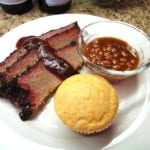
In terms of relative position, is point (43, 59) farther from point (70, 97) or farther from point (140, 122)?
point (140, 122)

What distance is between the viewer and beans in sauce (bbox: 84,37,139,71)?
0.83 m

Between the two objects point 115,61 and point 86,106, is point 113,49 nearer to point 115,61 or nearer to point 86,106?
point 115,61

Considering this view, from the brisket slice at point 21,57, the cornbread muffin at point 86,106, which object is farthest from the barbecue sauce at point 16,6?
the cornbread muffin at point 86,106

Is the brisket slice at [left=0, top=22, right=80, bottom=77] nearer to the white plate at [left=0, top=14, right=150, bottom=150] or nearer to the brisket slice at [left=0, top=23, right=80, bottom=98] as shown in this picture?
the brisket slice at [left=0, top=23, right=80, bottom=98]

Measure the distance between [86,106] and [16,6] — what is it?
500mm

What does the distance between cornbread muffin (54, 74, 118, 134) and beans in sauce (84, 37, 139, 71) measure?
117mm

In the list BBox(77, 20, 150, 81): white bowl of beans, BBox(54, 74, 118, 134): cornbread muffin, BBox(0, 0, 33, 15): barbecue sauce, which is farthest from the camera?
BBox(0, 0, 33, 15): barbecue sauce

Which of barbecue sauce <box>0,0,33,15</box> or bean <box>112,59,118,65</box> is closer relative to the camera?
bean <box>112,59,118,65</box>

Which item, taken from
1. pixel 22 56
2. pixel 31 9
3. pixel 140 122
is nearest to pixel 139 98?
pixel 140 122

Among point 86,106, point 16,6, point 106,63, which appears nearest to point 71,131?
point 86,106

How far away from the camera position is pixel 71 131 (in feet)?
2.45

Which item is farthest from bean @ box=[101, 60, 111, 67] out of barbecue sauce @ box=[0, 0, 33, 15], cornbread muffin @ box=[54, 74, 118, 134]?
barbecue sauce @ box=[0, 0, 33, 15]

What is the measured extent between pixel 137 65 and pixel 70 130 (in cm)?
24

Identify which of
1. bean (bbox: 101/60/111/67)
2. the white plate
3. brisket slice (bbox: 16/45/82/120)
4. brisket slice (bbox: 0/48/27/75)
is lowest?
the white plate
